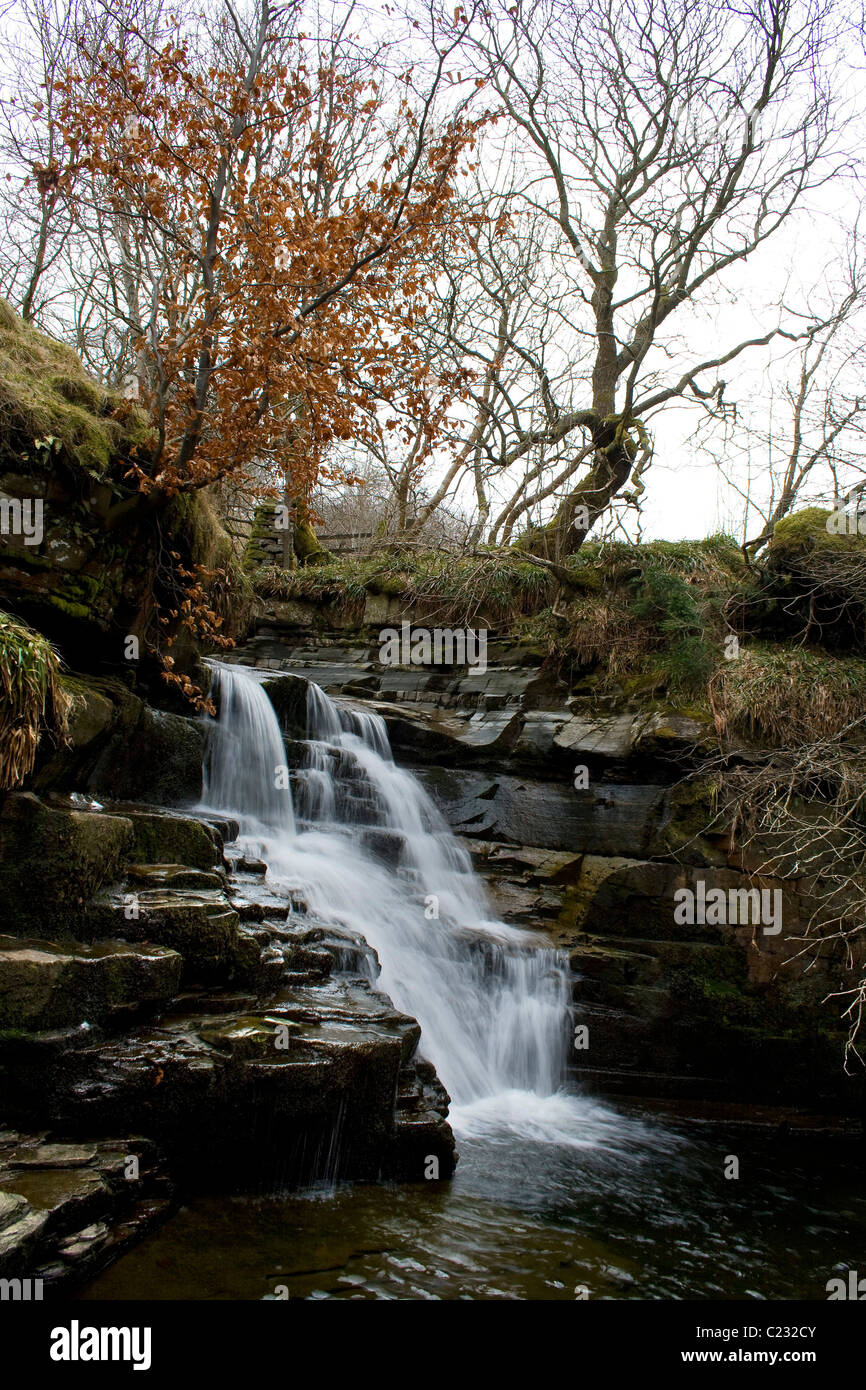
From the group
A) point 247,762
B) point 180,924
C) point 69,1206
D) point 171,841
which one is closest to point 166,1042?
point 180,924

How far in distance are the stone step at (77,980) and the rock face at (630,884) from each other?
456 centimetres

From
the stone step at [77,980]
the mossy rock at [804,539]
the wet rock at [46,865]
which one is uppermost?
the mossy rock at [804,539]

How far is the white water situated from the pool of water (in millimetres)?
595

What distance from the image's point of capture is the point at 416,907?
814 centimetres

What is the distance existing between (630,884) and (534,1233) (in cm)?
440

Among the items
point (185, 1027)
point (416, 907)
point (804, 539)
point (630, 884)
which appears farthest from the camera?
point (804, 539)

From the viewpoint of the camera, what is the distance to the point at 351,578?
14.2 metres

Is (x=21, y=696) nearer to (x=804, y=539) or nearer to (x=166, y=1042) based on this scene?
(x=166, y=1042)

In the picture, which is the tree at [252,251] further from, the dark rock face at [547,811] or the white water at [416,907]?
the dark rock face at [547,811]

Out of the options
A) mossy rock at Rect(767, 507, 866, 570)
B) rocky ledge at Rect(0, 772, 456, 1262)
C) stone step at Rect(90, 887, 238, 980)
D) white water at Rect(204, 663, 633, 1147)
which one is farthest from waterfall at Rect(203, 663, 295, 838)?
mossy rock at Rect(767, 507, 866, 570)

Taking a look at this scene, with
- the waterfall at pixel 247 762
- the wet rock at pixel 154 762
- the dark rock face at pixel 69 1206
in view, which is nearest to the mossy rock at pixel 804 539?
the waterfall at pixel 247 762

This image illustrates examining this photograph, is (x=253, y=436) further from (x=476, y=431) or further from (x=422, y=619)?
(x=476, y=431)

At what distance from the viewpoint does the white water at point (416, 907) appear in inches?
274

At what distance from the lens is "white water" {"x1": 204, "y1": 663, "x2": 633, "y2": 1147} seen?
22.9 feet
